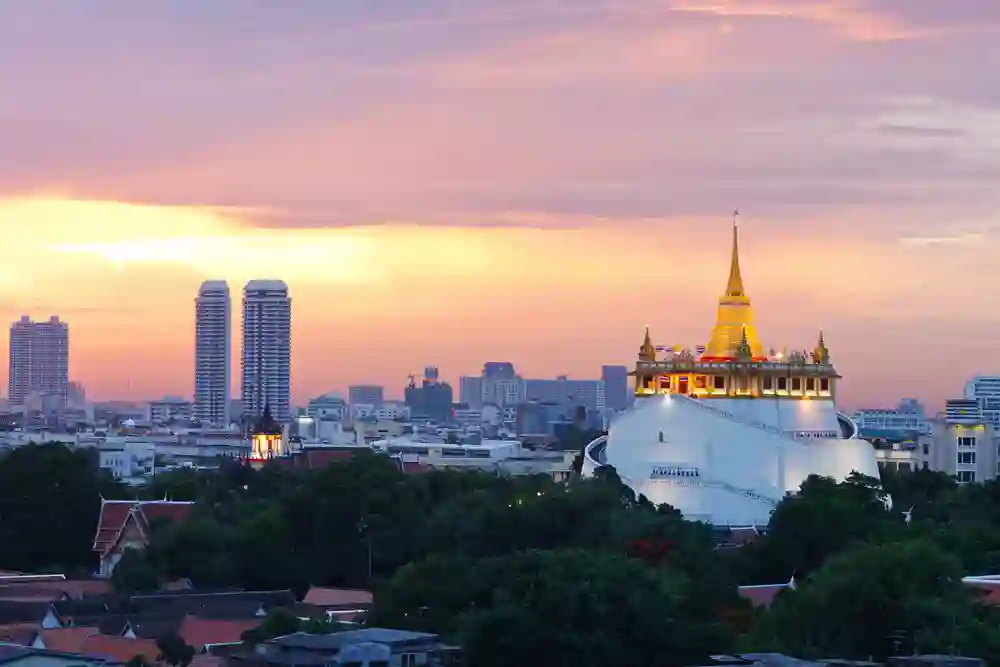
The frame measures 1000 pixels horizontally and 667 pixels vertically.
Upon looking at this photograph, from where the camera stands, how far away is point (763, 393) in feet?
291

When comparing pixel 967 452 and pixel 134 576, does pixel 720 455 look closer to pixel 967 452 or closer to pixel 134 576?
pixel 134 576

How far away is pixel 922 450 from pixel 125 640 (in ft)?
249

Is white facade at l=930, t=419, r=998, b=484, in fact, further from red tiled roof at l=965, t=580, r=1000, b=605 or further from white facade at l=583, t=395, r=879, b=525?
red tiled roof at l=965, t=580, r=1000, b=605

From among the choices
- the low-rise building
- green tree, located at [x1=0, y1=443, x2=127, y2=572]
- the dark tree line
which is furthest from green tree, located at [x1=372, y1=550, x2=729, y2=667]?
green tree, located at [x1=0, y1=443, x2=127, y2=572]

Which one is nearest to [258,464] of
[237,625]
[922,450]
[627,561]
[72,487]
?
[922,450]

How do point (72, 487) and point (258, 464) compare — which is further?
point (258, 464)

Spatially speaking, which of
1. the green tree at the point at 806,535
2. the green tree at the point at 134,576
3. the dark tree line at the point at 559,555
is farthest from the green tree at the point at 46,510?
the green tree at the point at 806,535

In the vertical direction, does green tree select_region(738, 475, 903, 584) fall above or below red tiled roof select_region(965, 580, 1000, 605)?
above

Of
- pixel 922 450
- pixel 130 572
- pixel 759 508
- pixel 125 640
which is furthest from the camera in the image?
pixel 922 450

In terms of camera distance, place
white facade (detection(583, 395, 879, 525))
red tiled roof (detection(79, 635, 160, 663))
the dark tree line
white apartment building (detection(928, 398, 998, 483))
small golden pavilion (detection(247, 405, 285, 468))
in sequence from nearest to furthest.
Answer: the dark tree line < red tiled roof (detection(79, 635, 160, 663)) < white facade (detection(583, 395, 879, 525)) < white apartment building (detection(928, 398, 998, 483)) < small golden pavilion (detection(247, 405, 285, 468))

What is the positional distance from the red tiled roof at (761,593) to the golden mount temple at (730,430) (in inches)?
654

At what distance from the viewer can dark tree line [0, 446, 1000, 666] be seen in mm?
49031

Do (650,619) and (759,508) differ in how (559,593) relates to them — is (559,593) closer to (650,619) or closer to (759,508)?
(650,619)

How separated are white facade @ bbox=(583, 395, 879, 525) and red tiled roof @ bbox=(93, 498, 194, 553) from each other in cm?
1266
